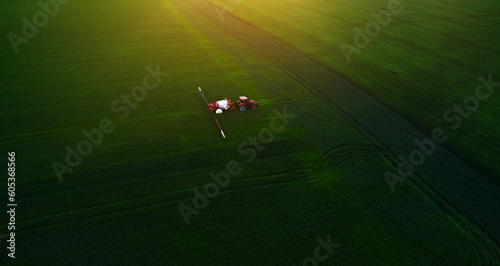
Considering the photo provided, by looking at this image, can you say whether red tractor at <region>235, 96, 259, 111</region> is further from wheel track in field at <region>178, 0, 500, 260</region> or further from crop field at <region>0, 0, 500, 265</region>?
wheel track in field at <region>178, 0, 500, 260</region>

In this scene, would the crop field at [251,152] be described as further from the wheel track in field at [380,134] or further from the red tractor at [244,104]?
the red tractor at [244,104]

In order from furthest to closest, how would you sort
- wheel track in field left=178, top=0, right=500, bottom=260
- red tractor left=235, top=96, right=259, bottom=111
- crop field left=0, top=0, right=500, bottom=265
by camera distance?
red tractor left=235, top=96, right=259, bottom=111
wheel track in field left=178, top=0, right=500, bottom=260
crop field left=0, top=0, right=500, bottom=265

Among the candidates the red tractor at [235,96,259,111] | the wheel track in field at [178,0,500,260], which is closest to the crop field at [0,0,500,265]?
the wheel track in field at [178,0,500,260]

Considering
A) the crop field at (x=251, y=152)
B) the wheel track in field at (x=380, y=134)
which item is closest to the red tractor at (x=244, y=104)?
the crop field at (x=251, y=152)

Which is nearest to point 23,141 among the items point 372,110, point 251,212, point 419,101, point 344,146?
point 251,212

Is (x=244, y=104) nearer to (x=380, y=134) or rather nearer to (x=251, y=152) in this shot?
(x=251, y=152)

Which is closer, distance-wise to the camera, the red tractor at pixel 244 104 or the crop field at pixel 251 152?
the crop field at pixel 251 152
